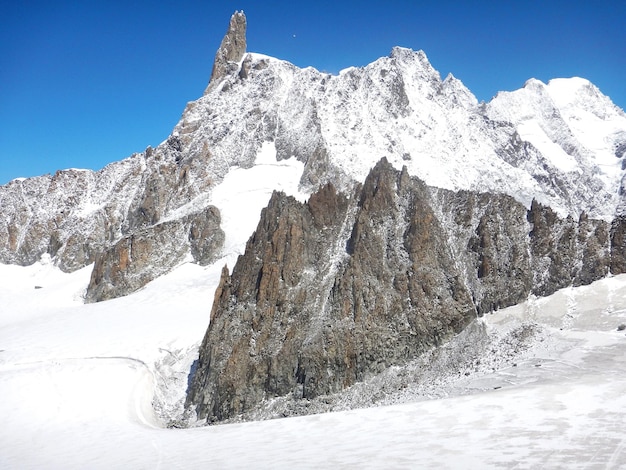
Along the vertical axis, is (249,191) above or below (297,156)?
below

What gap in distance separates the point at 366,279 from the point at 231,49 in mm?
102553

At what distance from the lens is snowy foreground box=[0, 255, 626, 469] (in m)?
13.5

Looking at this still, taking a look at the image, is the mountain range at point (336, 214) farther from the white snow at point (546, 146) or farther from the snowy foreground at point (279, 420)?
the snowy foreground at point (279, 420)

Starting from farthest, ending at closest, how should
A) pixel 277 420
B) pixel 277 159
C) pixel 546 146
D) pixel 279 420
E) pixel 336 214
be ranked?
pixel 546 146
pixel 277 159
pixel 336 214
pixel 277 420
pixel 279 420

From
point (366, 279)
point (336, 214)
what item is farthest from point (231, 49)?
point (366, 279)

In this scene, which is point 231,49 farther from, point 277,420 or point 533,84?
point 277,420

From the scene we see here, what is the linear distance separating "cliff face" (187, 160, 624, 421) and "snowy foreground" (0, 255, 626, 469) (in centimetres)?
344

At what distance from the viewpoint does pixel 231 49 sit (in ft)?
406

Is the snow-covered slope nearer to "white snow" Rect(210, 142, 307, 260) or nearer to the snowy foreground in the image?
"white snow" Rect(210, 142, 307, 260)

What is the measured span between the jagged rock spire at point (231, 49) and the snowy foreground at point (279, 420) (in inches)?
2803

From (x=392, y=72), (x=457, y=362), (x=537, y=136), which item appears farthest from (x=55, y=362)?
(x=537, y=136)

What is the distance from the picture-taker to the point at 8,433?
27453 millimetres

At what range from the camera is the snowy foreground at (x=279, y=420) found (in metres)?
13.5

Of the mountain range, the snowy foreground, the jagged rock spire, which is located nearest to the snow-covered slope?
the mountain range
